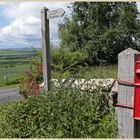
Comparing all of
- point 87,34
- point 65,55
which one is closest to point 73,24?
point 87,34

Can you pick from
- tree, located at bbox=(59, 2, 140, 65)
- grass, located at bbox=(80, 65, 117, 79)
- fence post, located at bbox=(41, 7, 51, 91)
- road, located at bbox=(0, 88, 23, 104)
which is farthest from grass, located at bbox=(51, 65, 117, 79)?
tree, located at bbox=(59, 2, 140, 65)

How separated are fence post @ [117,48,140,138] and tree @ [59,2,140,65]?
2110cm

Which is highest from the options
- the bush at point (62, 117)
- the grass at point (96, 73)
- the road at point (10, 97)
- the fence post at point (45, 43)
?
the fence post at point (45, 43)

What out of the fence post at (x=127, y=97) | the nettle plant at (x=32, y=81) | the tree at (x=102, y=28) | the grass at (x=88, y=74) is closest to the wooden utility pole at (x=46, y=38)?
the grass at (x=88, y=74)

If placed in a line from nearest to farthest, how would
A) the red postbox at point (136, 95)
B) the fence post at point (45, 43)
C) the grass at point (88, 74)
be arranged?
the red postbox at point (136, 95) < the grass at point (88, 74) < the fence post at point (45, 43)

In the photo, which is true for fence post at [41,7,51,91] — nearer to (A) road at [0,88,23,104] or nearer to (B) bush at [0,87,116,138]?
(B) bush at [0,87,116,138]

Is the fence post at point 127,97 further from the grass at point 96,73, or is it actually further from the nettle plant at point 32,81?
the nettle plant at point 32,81

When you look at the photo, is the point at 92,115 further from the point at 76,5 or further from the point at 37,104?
the point at 76,5

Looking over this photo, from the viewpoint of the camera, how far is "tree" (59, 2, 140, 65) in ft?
89.8

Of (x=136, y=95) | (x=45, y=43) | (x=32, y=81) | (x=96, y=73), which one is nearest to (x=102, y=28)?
(x=32, y=81)

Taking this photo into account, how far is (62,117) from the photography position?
585 centimetres

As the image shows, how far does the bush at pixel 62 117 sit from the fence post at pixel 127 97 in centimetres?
20

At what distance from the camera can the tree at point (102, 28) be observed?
A: 2736 centimetres

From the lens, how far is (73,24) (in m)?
29.0
